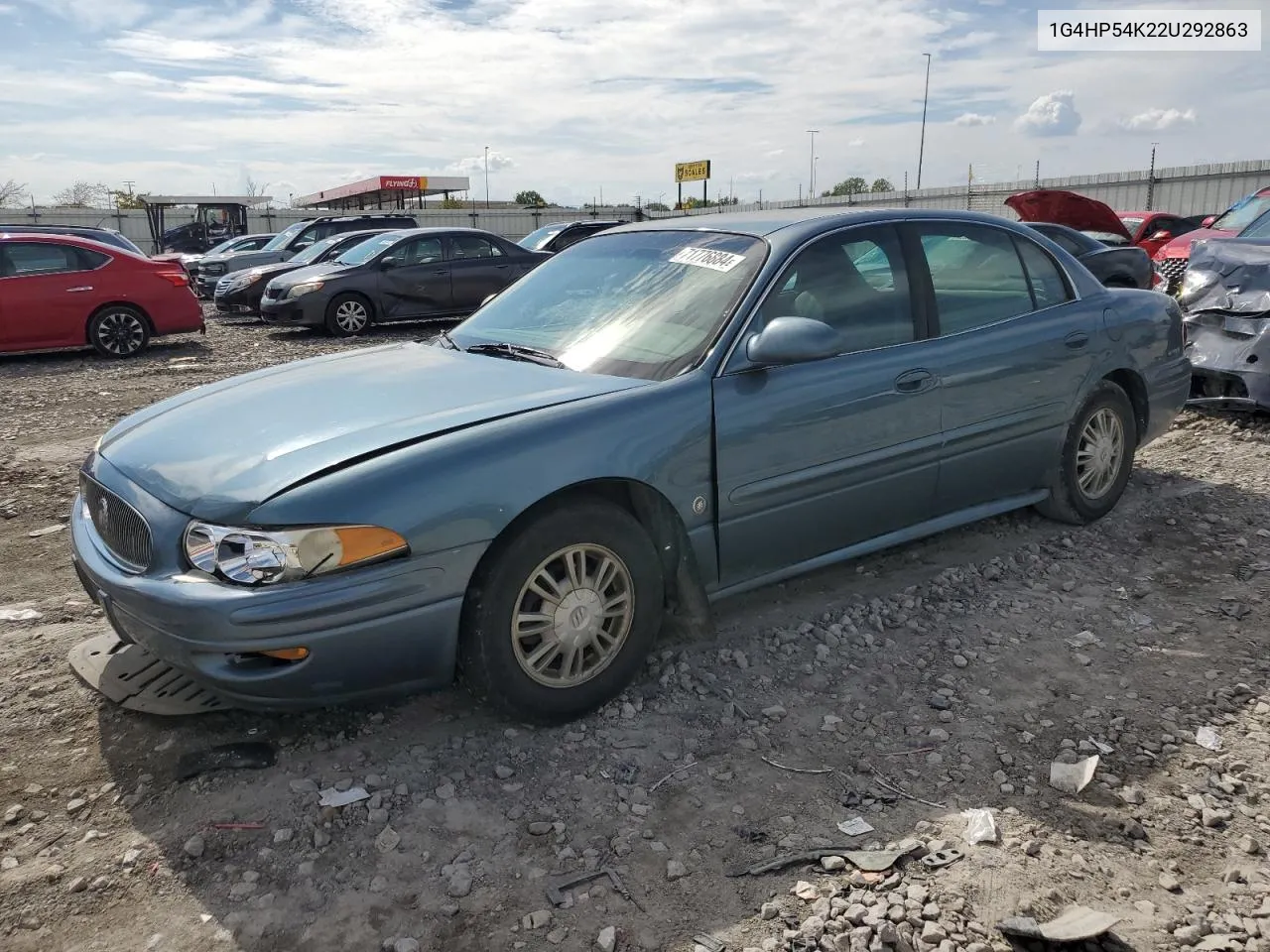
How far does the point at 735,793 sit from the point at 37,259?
454 inches

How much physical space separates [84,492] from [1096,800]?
3416 millimetres

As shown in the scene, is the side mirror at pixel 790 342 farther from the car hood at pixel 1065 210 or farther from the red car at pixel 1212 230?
the car hood at pixel 1065 210

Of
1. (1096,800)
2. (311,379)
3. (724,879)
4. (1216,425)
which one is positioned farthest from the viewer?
(1216,425)

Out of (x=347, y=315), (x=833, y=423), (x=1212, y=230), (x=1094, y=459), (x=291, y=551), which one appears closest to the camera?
(x=291, y=551)

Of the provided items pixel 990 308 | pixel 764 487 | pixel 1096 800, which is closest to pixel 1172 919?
pixel 1096 800

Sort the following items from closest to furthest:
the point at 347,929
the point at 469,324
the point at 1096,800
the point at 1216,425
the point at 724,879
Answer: the point at 347,929
the point at 724,879
the point at 1096,800
the point at 469,324
the point at 1216,425

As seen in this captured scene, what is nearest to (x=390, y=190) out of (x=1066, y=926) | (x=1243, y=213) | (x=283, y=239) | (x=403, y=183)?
(x=403, y=183)

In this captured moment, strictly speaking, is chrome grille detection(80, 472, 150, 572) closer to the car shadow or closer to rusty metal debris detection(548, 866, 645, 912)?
the car shadow

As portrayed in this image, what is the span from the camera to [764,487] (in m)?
3.54

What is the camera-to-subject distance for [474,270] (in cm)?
1412

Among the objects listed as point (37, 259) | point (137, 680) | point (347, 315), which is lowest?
point (137, 680)

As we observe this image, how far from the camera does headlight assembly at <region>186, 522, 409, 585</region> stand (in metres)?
2.70

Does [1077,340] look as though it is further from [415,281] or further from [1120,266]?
[415,281]

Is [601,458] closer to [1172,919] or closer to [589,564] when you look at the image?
[589,564]
